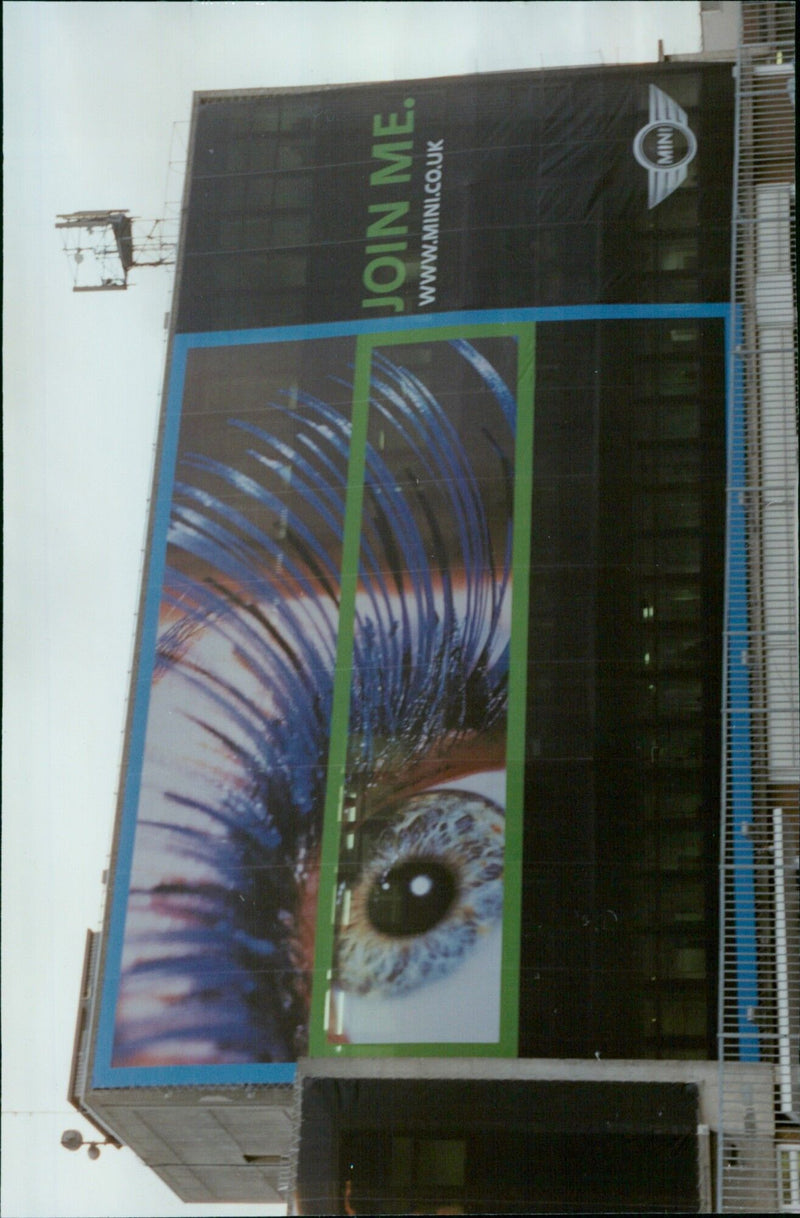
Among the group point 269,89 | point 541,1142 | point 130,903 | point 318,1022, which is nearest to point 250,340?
point 269,89

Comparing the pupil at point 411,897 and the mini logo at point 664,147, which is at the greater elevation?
the mini logo at point 664,147

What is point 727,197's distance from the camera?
27844 millimetres

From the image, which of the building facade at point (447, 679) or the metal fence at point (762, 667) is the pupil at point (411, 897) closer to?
the building facade at point (447, 679)

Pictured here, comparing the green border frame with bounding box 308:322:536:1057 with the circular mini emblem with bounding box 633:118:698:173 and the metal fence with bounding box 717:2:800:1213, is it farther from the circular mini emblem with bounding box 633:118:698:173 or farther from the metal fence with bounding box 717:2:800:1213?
the circular mini emblem with bounding box 633:118:698:173

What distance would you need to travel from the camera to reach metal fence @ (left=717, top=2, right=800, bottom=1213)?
2311 cm

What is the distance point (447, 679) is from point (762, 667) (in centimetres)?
459

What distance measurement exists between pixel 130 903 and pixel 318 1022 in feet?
11.7

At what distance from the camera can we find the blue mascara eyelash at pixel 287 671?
2545 cm

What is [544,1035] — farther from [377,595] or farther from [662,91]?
[662,91]

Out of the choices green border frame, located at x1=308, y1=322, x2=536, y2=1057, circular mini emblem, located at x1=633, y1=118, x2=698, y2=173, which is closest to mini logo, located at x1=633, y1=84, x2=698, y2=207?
circular mini emblem, located at x1=633, y1=118, x2=698, y2=173

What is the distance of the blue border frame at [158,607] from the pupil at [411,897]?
8.04 ft

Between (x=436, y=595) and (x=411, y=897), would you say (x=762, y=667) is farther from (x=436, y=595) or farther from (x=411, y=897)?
(x=411, y=897)

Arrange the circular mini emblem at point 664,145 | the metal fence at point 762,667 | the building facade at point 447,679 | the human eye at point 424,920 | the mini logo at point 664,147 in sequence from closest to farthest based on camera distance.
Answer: the metal fence at point 762,667
the building facade at point 447,679
the human eye at point 424,920
the mini logo at point 664,147
the circular mini emblem at point 664,145

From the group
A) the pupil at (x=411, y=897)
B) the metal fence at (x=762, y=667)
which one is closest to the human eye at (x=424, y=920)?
the pupil at (x=411, y=897)
